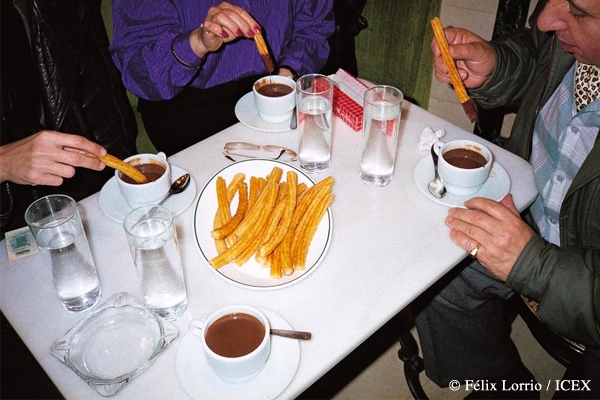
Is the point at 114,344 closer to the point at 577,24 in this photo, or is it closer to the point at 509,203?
the point at 509,203

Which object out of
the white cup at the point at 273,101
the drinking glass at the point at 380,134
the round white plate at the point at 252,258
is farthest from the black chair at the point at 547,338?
the white cup at the point at 273,101

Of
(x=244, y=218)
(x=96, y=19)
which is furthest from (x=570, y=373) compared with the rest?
(x=96, y=19)

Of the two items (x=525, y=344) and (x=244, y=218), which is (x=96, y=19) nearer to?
(x=244, y=218)

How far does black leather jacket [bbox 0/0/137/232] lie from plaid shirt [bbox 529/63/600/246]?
1752 millimetres

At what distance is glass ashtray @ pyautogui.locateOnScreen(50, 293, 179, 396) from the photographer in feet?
3.40

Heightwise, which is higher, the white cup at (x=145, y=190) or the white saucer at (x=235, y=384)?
the white cup at (x=145, y=190)

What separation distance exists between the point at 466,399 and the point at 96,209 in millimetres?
1586

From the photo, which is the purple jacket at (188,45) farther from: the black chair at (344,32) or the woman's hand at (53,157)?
the woman's hand at (53,157)

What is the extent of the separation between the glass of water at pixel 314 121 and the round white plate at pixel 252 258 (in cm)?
9

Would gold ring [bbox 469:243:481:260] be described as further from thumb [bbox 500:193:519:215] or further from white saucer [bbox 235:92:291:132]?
white saucer [bbox 235:92:291:132]

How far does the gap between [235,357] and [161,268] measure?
0.96ft

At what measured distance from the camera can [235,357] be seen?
99 cm

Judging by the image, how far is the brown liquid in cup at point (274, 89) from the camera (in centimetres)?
174

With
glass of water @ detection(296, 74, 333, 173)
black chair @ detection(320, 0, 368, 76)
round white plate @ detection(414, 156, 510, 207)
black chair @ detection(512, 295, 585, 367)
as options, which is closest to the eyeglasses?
glass of water @ detection(296, 74, 333, 173)
